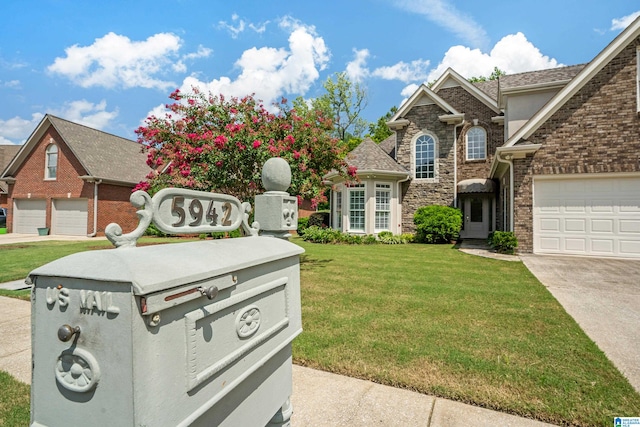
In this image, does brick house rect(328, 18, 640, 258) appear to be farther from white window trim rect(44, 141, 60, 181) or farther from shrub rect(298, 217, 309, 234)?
white window trim rect(44, 141, 60, 181)

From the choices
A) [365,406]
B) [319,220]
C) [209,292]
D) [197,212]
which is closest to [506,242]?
[365,406]

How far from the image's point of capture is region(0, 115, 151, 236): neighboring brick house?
62.6 feet

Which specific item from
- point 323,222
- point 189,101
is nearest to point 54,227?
point 323,222

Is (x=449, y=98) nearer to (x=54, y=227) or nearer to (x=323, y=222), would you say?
(x=323, y=222)

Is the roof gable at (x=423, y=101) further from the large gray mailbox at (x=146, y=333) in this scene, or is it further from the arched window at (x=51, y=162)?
the arched window at (x=51, y=162)

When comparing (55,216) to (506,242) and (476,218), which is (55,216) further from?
(476,218)

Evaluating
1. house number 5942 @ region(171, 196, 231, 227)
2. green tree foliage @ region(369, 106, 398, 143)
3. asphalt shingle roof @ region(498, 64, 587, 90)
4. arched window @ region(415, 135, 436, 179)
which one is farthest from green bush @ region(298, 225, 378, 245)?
green tree foliage @ region(369, 106, 398, 143)

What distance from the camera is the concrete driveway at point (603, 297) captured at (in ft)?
12.0

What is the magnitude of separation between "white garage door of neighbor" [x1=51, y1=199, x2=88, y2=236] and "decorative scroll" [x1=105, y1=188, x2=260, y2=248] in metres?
21.4

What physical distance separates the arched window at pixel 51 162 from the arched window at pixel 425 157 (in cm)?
2105

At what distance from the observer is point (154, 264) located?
133 cm

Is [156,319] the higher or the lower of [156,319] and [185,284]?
the lower

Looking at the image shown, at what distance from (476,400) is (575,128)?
1086 centimetres

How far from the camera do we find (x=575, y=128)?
1027 centimetres
